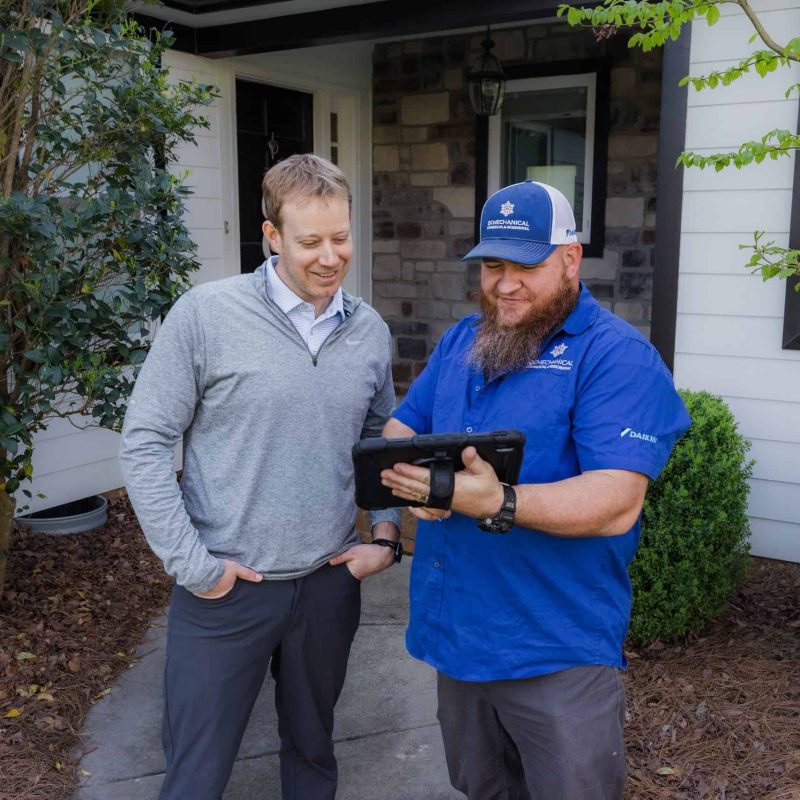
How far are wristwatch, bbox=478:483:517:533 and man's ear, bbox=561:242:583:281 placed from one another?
520 millimetres

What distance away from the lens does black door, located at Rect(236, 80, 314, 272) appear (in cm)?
643

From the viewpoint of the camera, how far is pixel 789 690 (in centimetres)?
317

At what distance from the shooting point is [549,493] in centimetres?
166

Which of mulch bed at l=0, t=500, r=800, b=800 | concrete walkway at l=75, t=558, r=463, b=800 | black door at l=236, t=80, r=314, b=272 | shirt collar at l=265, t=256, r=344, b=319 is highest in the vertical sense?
black door at l=236, t=80, r=314, b=272

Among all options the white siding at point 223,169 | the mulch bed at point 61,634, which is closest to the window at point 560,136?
the white siding at point 223,169

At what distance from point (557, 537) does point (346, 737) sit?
5.31 ft

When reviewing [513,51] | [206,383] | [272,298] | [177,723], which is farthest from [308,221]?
[513,51]

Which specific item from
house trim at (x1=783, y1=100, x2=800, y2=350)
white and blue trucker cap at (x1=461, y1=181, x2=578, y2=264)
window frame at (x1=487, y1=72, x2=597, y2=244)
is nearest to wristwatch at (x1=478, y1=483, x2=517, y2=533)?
white and blue trucker cap at (x1=461, y1=181, x2=578, y2=264)

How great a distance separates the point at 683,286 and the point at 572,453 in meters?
2.89

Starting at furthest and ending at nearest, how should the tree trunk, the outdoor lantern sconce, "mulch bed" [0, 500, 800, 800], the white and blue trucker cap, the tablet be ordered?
the outdoor lantern sconce
the tree trunk
"mulch bed" [0, 500, 800, 800]
the white and blue trucker cap
the tablet

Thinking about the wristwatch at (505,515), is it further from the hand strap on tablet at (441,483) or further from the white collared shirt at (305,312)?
the white collared shirt at (305,312)

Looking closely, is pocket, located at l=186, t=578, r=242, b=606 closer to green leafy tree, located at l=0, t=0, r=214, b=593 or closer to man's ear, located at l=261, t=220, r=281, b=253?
man's ear, located at l=261, t=220, r=281, b=253

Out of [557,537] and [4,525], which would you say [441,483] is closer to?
[557,537]

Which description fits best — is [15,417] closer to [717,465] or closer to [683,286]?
[717,465]
